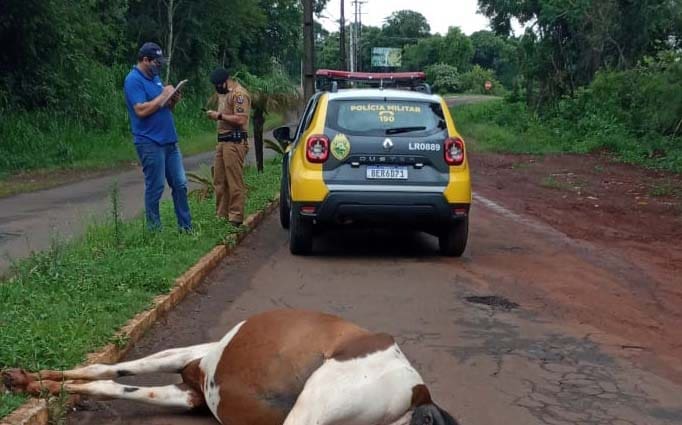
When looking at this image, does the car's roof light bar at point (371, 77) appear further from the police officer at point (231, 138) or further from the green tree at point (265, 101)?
the green tree at point (265, 101)

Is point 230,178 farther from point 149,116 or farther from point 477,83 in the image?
point 477,83

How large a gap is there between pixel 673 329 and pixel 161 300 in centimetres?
372

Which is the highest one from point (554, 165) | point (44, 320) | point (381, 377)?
point (381, 377)

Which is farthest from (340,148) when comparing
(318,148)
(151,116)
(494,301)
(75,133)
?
(75,133)

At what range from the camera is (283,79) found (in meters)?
21.1

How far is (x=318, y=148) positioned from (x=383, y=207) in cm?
86

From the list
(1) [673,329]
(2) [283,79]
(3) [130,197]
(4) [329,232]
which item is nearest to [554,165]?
(2) [283,79]

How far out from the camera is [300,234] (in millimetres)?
9414

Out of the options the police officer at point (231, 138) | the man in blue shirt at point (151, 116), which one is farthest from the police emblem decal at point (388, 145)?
the man in blue shirt at point (151, 116)

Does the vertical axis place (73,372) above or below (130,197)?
above

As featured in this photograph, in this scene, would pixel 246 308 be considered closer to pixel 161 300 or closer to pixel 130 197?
pixel 161 300

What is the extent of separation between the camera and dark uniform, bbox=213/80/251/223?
1020 cm

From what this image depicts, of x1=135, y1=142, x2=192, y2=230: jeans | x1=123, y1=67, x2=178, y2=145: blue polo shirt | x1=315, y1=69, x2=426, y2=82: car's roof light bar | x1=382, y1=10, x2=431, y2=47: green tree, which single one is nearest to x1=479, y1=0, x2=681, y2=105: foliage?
x1=315, y1=69, x2=426, y2=82: car's roof light bar

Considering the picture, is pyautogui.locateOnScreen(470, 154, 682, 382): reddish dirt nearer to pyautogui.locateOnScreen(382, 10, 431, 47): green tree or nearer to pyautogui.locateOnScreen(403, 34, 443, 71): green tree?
pyautogui.locateOnScreen(403, 34, 443, 71): green tree
